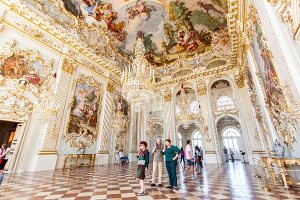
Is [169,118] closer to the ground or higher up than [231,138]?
higher up

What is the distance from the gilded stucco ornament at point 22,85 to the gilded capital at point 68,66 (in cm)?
124

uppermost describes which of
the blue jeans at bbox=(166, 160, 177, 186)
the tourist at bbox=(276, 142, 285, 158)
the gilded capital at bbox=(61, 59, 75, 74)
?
the gilded capital at bbox=(61, 59, 75, 74)

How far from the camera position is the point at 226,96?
14.9 metres

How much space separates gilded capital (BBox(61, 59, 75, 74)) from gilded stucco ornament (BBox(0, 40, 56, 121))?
124cm

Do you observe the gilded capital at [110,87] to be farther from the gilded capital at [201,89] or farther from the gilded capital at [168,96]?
the gilded capital at [201,89]

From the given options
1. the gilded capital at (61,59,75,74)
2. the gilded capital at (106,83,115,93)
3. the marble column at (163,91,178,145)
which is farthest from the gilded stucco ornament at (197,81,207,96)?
the gilded capital at (61,59,75,74)

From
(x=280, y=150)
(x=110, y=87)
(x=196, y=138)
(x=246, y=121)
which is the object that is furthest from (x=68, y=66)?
(x=196, y=138)

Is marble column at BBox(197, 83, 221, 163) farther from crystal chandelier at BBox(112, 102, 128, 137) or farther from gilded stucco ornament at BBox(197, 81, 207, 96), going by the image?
crystal chandelier at BBox(112, 102, 128, 137)

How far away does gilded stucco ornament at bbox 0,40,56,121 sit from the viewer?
6.73m

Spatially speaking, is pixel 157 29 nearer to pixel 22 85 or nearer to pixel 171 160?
pixel 22 85

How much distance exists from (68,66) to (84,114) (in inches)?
130

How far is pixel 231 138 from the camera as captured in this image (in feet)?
54.4

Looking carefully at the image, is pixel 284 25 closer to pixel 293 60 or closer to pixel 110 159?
pixel 293 60

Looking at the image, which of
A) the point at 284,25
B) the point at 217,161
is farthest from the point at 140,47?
the point at 217,161
